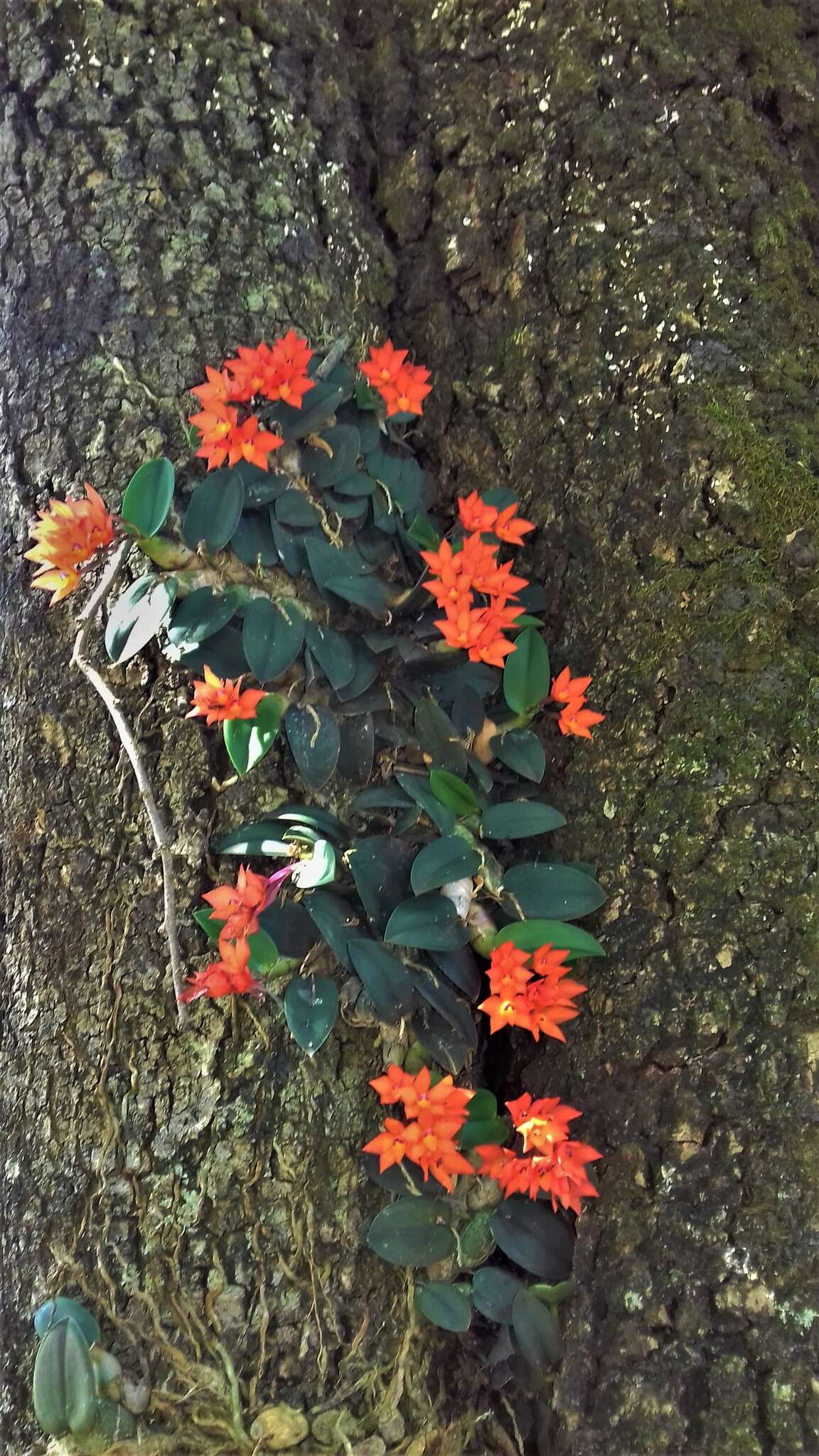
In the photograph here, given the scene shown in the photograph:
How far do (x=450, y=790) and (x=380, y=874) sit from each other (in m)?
0.12

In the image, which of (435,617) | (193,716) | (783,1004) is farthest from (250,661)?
(783,1004)

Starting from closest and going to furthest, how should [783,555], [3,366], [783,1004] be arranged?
1. [783,1004]
2. [783,555]
3. [3,366]

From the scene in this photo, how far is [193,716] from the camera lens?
1.12m

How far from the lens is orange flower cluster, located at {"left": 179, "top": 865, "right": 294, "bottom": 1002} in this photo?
100 cm

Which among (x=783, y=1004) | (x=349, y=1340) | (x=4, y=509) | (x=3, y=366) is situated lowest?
(x=349, y=1340)

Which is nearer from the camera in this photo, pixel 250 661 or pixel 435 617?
pixel 250 661

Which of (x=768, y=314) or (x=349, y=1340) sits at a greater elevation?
(x=768, y=314)

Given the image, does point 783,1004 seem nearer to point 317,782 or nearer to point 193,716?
point 317,782

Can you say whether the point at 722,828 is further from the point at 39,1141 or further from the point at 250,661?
the point at 39,1141

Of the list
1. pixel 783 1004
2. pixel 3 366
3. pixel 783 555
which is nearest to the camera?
pixel 783 1004

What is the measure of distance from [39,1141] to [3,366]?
35.6 inches

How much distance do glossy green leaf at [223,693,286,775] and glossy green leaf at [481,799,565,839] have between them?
0.84ft

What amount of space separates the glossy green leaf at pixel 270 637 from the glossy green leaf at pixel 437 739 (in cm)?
16

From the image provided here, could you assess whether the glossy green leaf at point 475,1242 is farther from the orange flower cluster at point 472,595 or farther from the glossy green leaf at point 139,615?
the glossy green leaf at point 139,615
